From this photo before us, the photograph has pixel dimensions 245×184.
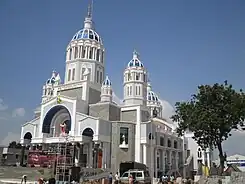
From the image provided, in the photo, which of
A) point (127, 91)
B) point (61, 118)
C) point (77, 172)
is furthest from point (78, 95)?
point (77, 172)

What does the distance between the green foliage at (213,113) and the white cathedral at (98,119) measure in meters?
14.5

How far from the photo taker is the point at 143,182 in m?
22.4

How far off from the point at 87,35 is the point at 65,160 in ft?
86.6

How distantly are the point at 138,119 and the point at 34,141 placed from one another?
51.6ft

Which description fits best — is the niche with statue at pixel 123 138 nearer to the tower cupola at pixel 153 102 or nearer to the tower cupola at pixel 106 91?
the tower cupola at pixel 106 91

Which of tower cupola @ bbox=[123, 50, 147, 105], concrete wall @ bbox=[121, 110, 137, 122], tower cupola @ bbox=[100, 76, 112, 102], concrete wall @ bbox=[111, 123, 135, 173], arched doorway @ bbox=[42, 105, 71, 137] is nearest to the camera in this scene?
concrete wall @ bbox=[111, 123, 135, 173]

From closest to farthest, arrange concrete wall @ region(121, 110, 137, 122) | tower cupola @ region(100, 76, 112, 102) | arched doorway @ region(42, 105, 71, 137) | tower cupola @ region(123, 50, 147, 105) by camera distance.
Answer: concrete wall @ region(121, 110, 137, 122)
arched doorway @ region(42, 105, 71, 137)
tower cupola @ region(100, 76, 112, 102)
tower cupola @ region(123, 50, 147, 105)

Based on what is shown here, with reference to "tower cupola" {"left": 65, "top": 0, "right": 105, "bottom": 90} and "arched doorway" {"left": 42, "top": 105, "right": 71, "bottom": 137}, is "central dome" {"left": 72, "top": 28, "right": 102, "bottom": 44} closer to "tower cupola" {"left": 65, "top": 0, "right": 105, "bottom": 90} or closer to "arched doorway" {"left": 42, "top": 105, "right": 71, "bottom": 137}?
"tower cupola" {"left": 65, "top": 0, "right": 105, "bottom": 90}

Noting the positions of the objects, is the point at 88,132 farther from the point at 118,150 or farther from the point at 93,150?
the point at 118,150

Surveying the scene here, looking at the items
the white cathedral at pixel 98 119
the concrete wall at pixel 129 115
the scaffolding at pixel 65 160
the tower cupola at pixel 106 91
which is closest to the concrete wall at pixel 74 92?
the white cathedral at pixel 98 119

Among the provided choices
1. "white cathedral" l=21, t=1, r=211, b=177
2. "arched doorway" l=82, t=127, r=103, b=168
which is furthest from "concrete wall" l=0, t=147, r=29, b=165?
"arched doorway" l=82, t=127, r=103, b=168

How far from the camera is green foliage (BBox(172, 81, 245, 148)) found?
2602 centimetres

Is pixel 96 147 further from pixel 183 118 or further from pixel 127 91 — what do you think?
pixel 183 118

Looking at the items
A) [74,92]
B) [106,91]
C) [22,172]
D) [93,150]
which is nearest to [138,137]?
[93,150]
